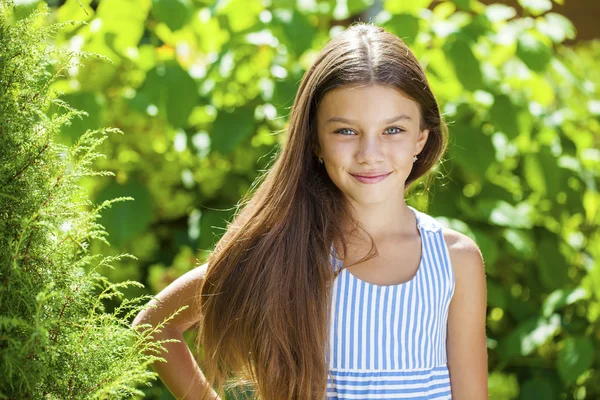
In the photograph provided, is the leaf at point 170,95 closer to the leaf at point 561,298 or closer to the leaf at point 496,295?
the leaf at point 496,295

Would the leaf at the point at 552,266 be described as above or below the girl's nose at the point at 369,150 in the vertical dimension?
below

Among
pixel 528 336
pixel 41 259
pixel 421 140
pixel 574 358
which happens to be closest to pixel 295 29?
pixel 421 140

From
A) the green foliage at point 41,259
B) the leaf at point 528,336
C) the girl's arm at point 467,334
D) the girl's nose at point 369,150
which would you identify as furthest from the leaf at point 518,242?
the green foliage at point 41,259

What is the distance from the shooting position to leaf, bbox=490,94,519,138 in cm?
278

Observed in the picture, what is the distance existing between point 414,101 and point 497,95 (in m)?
1.08

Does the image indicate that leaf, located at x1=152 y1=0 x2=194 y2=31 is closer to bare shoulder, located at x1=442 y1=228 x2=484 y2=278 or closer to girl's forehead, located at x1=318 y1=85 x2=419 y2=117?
girl's forehead, located at x1=318 y1=85 x2=419 y2=117

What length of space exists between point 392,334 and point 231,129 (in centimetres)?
99

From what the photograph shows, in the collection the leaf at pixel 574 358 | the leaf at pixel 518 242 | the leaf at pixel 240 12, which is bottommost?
the leaf at pixel 574 358

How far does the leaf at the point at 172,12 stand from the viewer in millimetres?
2502

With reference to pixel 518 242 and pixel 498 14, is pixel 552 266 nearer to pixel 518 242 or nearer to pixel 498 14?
pixel 518 242

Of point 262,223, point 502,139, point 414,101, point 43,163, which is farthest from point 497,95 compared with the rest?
point 43,163

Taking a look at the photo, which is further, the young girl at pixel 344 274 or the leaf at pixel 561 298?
the leaf at pixel 561 298

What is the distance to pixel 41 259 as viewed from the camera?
1140 mm

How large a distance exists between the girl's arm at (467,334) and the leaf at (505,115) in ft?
3.23
